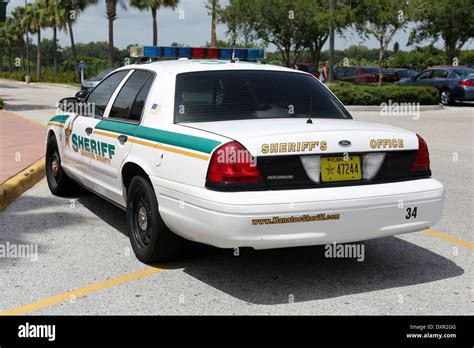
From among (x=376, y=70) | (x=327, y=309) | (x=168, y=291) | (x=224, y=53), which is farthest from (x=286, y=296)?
(x=376, y=70)

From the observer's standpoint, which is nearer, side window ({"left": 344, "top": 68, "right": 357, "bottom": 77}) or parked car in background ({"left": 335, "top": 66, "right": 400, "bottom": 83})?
parked car in background ({"left": 335, "top": 66, "right": 400, "bottom": 83})

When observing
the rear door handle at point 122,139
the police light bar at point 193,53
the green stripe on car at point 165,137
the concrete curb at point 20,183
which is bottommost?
the concrete curb at point 20,183

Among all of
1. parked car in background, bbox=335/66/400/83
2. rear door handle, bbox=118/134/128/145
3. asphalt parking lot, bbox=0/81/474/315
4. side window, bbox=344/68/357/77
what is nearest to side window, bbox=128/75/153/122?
rear door handle, bbox=118/134/128/145

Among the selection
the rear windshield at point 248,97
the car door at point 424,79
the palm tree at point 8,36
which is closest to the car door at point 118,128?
the rear windshield at point 248,97

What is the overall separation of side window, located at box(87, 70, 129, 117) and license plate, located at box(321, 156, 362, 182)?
8.29ft

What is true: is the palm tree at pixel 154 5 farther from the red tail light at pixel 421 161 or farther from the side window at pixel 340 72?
the red tail light at pixel 421 161

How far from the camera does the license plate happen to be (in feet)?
14.0

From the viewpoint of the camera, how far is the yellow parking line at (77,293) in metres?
4.11

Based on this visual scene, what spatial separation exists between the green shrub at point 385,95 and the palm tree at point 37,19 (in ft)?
171

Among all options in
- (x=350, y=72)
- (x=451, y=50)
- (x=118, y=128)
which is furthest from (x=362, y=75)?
(x=118, y=128)

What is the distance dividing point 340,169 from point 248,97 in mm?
1147

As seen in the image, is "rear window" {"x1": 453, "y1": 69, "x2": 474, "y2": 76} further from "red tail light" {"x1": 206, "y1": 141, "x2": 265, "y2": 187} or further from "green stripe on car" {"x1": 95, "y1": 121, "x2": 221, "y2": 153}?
"red tail light" {"x1": 206, "y1": 141, "x2": 265, "y2": 187}

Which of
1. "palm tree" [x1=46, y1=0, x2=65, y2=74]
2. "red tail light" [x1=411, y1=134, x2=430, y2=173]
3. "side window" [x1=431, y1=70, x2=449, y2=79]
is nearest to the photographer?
"red tail light" [x1=411, y1=134, x2=430, y2=173]
